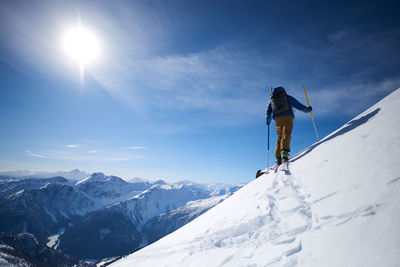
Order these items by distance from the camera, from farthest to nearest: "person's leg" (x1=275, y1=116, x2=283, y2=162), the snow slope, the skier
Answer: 1. "person's leg" (x1=275, y1=116, x2=283, y2=162)
2. the skier
3. the snow slope

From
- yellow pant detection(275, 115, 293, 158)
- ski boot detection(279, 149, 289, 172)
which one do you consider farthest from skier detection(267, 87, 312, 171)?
ski boot detection(279, 149, 289, 172)

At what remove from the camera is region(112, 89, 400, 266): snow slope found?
2408 millimetres

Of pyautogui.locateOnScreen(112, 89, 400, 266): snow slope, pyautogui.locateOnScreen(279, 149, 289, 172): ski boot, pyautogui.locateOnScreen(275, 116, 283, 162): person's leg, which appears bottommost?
pyautogui.locateOnScreen(112, 89, 400, 266): snow slope

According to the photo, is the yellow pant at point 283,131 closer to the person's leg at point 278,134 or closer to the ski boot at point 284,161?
the person's leg at point 278,134

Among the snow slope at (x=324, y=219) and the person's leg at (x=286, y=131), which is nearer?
the snow slope at (x=324, y=219)

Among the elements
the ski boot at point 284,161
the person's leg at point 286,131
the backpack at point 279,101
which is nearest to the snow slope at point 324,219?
the ski boot at point 284,161

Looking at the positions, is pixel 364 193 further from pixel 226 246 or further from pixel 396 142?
pixel 226 246

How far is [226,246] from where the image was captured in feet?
12.2

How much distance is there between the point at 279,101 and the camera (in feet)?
27.8

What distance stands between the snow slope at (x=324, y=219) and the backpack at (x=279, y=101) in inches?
129

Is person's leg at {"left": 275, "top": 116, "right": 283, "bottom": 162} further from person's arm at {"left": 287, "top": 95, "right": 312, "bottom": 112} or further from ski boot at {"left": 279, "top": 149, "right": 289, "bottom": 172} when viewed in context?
person's arm at {"left": 287, "top": 95, "right": 312, "bottom": 112}

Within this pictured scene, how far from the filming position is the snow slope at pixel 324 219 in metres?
2.41

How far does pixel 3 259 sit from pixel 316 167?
84.9m

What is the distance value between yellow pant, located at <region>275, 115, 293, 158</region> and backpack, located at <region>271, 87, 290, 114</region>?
0.36m
